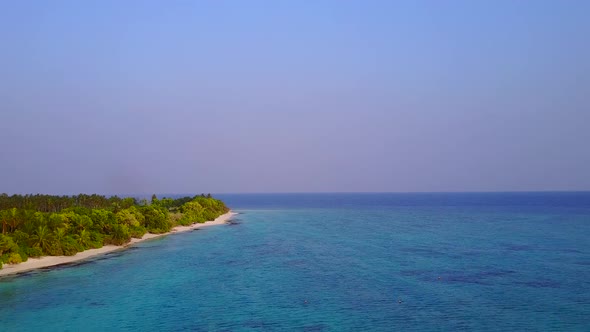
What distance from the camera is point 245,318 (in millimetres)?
43062

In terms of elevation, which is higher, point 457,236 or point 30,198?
point 30,198

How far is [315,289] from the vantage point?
54.7 meters

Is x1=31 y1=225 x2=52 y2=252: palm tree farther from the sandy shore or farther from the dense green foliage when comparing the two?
the sandy shore

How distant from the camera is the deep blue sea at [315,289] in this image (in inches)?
1642

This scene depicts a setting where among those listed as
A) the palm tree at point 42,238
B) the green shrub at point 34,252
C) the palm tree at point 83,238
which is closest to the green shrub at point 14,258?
the green shrub at point 34,252

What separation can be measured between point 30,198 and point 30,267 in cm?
8638

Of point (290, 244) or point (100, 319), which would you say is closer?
point (100, 319)

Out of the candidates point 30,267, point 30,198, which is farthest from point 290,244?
point 30,198

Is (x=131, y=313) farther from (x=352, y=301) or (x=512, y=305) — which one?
(x=512, y=305)

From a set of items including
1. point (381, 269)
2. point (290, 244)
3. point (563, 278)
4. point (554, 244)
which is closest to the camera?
point (563, 278)

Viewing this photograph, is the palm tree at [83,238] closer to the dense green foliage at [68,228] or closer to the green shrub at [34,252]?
the dense green foliage at [68,228]

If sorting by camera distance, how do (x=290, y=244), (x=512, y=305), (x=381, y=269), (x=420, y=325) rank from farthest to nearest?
(x=290, y=244) → (x=381, y=269) → (x=512, y=305) → (x=420, y=325)

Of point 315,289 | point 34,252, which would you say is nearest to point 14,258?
point 34,252

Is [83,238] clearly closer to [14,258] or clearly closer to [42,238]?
[42,238]
